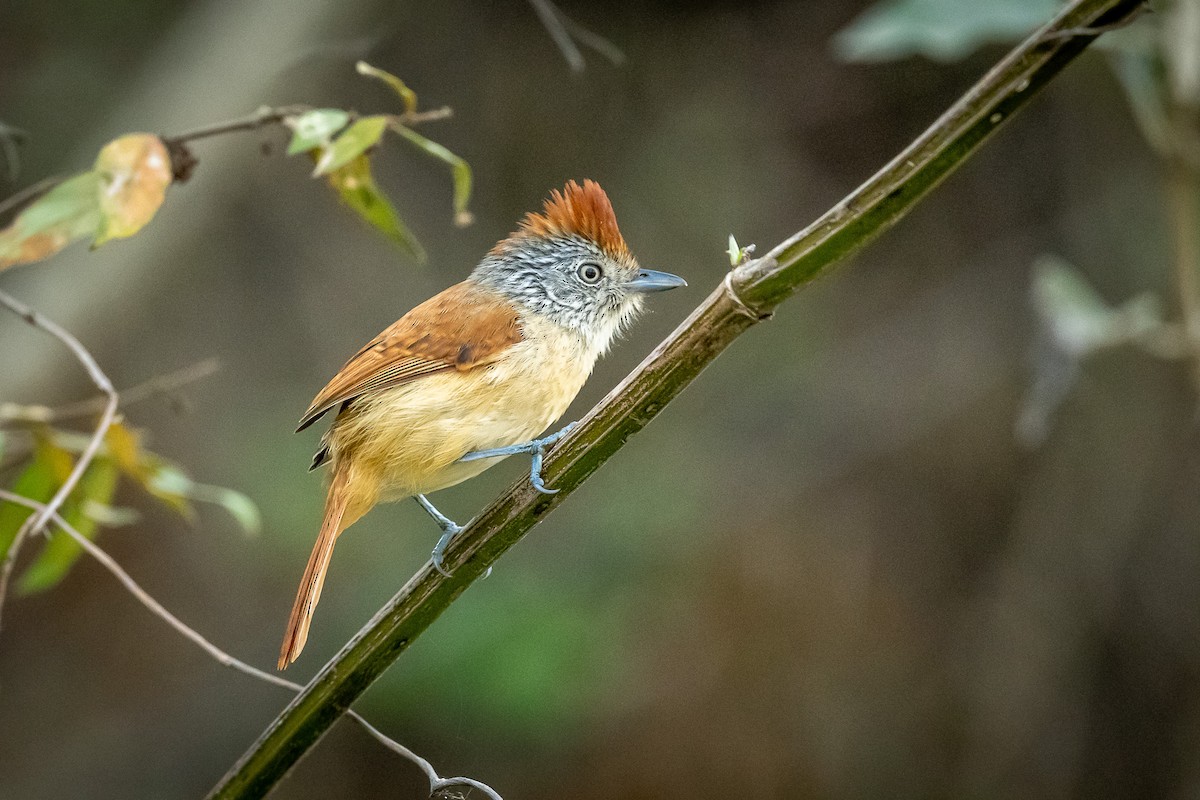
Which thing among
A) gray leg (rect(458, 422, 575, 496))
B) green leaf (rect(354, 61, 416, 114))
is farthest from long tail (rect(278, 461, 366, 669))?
green leaf (rect(354, 61, 416, 114))

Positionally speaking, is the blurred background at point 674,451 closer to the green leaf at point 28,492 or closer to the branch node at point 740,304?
the green leaf at point 28,492

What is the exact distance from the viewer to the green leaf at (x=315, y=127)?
6.16 feet

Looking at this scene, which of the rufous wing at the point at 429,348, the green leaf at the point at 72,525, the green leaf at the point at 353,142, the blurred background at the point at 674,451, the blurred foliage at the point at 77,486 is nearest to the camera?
the green leaf at the point at 353,142

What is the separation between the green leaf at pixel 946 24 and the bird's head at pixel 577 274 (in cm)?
111

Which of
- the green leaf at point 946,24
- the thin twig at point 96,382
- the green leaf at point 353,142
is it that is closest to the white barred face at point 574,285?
the green leaf at point 353,142

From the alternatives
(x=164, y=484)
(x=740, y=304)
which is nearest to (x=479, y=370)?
(x=164, y=484)

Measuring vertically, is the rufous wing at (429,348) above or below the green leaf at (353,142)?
below

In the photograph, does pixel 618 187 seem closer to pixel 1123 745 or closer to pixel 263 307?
pixel 263 307

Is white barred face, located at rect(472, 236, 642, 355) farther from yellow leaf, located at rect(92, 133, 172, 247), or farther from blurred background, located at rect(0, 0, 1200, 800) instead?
blurred background, located at rect(0, 0, 1200, 800)

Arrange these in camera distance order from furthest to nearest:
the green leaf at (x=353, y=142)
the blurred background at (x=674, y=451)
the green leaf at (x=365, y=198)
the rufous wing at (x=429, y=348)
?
1. the blurred background at (x=674, y=451)
2. the rufous wing at (x=429, y=348)
3. the green leaf at (x=365, y=198)
4. the green leaf at (x=353, y=142)

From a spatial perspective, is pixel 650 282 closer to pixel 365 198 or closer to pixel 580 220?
pixel 580 220

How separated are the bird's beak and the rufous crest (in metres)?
0.06

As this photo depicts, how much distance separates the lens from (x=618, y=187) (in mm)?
5438

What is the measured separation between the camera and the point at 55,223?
78.4 inches
